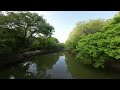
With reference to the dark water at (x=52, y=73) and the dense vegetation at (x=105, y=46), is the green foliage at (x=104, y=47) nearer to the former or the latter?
the dense vegetation at (x=105, y=46)

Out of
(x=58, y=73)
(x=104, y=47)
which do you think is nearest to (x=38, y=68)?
(x=58, y=73)

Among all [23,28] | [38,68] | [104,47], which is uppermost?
[23,28]

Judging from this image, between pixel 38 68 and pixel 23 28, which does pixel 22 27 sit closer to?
pixel 23 28

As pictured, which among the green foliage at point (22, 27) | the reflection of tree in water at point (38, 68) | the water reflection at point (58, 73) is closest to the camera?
the water reflection at point (58, 73)

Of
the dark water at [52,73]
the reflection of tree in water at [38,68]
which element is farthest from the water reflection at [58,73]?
the reflection of tree in water at [38,68]

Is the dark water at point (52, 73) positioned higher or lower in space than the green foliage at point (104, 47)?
lower

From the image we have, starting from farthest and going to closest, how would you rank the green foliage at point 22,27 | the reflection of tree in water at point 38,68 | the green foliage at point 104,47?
the green foliage at point 22,27 → the reflection of tree in water at point 38,68 → the green foliage at point 104,47

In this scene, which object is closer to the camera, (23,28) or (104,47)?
(104,47)

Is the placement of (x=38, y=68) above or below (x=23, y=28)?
below

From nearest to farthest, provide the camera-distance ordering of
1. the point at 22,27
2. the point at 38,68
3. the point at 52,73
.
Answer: the point at 52,73 → the point at 38,68 → the point at 22,27

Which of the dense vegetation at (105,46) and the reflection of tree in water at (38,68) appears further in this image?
the reflection of tree in water at (38,68)
